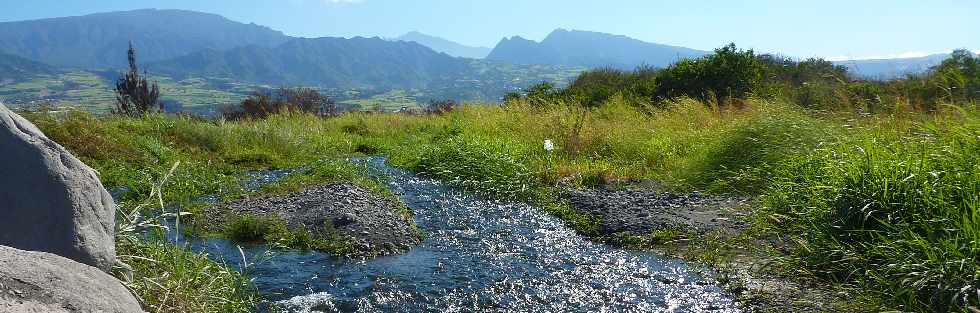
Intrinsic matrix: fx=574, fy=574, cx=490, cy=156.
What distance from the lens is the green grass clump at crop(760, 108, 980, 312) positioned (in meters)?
4.31

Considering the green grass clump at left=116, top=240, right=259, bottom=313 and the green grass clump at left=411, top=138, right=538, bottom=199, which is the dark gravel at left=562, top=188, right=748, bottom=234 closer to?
the green grass clump at left=411, top=138, right=538, bottom=199

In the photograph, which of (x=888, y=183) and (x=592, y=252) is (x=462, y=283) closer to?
(x=592, y=252)

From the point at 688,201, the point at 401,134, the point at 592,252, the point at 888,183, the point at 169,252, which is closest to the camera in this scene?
the point at 169,252

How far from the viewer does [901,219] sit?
545 cm

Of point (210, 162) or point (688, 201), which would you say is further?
point (210, 162)

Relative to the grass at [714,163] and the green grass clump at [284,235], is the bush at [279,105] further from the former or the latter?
the green grass clump at [284,235]

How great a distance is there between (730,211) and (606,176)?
12.3 ft

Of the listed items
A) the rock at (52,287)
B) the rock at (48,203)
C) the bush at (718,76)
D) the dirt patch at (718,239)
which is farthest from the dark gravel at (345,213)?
the bush at (718,76)

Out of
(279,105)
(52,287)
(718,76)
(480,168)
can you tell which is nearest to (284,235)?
(52,287)

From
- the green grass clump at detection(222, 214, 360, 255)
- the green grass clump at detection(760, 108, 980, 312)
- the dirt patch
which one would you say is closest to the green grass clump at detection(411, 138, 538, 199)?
the dirt patch

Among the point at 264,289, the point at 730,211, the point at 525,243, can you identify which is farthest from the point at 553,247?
the point at 264,289

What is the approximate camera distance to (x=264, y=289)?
603 centimetres

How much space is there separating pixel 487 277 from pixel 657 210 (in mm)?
4078

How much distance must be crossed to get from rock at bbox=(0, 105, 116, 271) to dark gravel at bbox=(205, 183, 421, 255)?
3631mm
